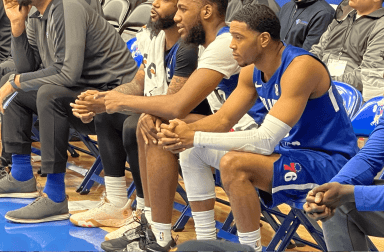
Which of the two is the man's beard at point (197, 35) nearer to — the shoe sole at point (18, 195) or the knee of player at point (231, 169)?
the knee of player at point (231, 169)

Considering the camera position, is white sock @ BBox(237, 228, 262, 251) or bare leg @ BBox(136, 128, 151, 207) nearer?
white sock @ BBox(237, 228, 262, 251)

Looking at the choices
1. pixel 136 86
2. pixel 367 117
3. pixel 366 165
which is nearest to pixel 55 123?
pixel 136 86

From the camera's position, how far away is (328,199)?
6.19ft

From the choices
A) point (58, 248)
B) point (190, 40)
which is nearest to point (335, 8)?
point (190, 40)

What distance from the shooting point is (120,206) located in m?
3.37

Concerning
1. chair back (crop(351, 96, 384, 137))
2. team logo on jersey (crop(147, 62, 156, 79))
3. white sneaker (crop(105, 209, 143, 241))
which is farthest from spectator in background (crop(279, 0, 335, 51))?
white sneaker (crop(105, 209, 143, 241))

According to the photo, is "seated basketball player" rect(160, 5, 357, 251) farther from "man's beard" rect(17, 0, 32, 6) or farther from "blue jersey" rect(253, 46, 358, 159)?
"man's beard" rect(17, 0, 32, 6)

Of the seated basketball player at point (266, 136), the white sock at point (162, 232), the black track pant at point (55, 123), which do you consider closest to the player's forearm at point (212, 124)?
Answer: the seated basketball player at point (266, 136)

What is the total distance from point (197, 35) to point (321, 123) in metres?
0.82

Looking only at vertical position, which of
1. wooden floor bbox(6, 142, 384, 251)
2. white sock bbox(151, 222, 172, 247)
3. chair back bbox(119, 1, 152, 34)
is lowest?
wooden floor bbox(6, 142, 384, 251)

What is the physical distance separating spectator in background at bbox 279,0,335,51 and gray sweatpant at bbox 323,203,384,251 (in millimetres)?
2940

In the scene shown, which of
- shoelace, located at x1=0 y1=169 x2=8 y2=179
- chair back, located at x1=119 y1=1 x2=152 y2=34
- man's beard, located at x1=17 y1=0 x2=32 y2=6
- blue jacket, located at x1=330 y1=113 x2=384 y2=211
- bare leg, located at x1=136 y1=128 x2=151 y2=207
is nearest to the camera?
blue jacket, located at x1=330 y1=113 x2=384 y2=211

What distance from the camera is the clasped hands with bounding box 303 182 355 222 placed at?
6.19 ft

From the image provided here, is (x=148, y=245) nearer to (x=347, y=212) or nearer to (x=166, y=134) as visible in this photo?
(x=166, y=134)
